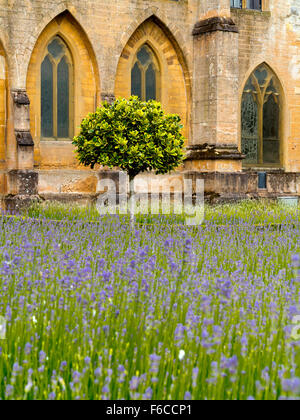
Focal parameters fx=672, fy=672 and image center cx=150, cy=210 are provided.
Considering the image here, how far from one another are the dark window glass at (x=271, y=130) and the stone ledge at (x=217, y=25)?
3787mm

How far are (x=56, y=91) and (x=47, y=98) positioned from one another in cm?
33

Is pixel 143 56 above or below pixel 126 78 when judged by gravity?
above

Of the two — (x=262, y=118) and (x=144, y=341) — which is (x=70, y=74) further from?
(x=144, y=341)

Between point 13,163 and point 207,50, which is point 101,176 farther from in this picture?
point 207,50

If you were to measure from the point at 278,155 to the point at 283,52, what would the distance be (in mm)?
3410

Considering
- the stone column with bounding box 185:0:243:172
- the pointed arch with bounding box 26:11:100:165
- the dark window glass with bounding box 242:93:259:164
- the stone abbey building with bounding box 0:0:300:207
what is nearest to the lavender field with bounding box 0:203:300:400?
the stone abbey building with bounding box 0:0:300:207

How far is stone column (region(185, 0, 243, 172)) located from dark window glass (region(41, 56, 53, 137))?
4.27 m

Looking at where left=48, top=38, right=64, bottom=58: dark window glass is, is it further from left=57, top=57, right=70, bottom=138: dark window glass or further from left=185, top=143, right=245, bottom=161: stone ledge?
left=185, top=143, right=245, bottom=161: stone ledge

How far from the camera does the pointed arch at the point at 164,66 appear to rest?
64.3 ft

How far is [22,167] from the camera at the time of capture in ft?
55.3

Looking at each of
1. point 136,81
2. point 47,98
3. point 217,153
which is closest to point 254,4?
point 136,81

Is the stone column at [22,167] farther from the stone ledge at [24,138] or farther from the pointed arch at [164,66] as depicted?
the pointed arch at [164,66]

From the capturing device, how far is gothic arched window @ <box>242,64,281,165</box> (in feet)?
71.8
